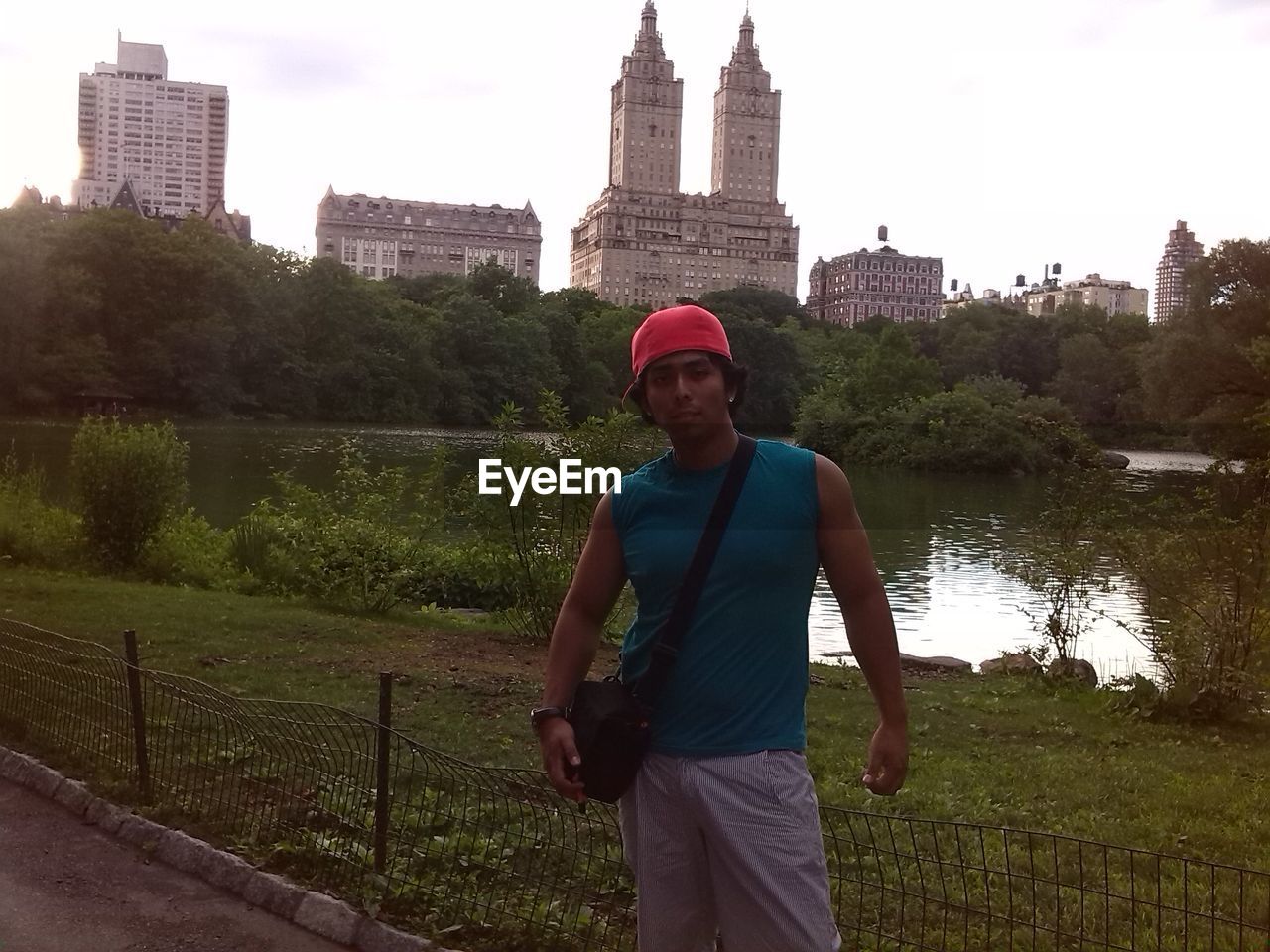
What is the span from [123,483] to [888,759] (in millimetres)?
13117

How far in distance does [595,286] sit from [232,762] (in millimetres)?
79206

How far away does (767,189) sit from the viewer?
440 ft

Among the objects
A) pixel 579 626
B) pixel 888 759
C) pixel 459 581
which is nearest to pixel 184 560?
pixel 459 581

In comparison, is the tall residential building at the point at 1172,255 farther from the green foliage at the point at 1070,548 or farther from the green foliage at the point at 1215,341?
the green foliage at the point at 1070,548

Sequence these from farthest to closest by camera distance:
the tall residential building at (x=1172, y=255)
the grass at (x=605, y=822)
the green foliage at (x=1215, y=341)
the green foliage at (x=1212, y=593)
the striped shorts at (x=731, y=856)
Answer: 1. the tall residential building at (x=1172, y=255)
2. the green foliage at (x=1215, y=341)
3. the green foliage at (x=1212, y=593)
4. the grass at (x=605, y=822)
5. the striped shorts at (x=731, y=856)

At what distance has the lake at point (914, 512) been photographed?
51.8 feet

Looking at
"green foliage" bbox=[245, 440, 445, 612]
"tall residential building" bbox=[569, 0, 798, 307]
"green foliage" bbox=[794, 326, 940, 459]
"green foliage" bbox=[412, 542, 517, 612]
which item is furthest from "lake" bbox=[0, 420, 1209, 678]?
"tall residential building" bbox=[569, 0, 798, 307]

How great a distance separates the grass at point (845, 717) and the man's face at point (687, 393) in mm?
3607

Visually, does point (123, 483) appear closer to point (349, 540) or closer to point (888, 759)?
point (349, 540)

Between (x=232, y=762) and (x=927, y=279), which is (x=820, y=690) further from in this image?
(x=927, y=279)

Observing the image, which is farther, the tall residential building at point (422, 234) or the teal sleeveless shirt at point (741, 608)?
the tall residential building at point (422, 234)

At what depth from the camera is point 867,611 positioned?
97.0 inches

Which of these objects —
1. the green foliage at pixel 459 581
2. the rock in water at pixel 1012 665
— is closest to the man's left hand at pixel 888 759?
the rock in water at pixel 1012 665

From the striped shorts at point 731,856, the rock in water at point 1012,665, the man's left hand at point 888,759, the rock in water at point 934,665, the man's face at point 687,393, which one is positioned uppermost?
the man's face at point 687,393
